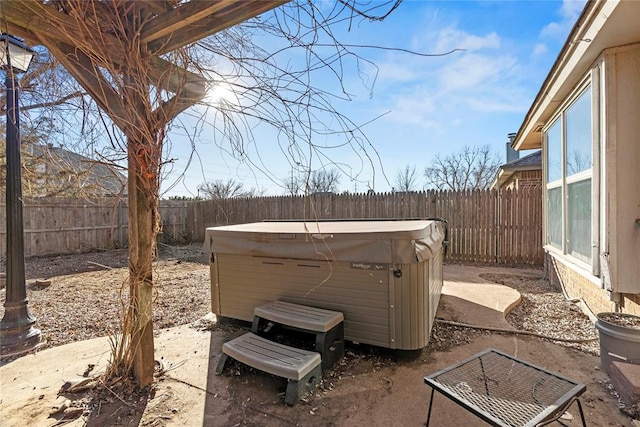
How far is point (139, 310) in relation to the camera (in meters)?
2.10

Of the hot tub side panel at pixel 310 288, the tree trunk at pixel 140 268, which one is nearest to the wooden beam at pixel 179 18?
the tree trunk at pixel 140 268

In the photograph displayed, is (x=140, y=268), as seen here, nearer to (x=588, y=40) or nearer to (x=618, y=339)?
(x=618, y=339)

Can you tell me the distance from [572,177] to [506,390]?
322 centimetres

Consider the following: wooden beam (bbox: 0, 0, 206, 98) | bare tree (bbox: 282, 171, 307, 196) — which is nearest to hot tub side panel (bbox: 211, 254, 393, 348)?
bare tree (bbox: 282, 171, 307, 196)

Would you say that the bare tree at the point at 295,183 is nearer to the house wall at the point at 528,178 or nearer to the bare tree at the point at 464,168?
the house wall at the point at 528,178

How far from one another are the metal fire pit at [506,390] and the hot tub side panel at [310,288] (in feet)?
2.24

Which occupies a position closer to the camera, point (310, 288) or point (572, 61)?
point (310, 288)

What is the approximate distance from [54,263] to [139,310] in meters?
7.51

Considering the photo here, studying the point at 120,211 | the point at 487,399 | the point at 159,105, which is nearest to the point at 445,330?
the point at 487,399

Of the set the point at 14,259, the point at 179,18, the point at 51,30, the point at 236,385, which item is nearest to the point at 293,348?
the point at 236,385

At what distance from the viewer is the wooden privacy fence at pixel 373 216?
6.46 meters

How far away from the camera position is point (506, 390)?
1.74 metres

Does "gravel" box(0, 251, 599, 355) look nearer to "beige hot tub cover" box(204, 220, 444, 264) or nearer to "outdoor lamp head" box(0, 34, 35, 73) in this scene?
"beige hot tub cover" box(204, 220, 444, 264)

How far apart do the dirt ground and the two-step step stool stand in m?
0.11
